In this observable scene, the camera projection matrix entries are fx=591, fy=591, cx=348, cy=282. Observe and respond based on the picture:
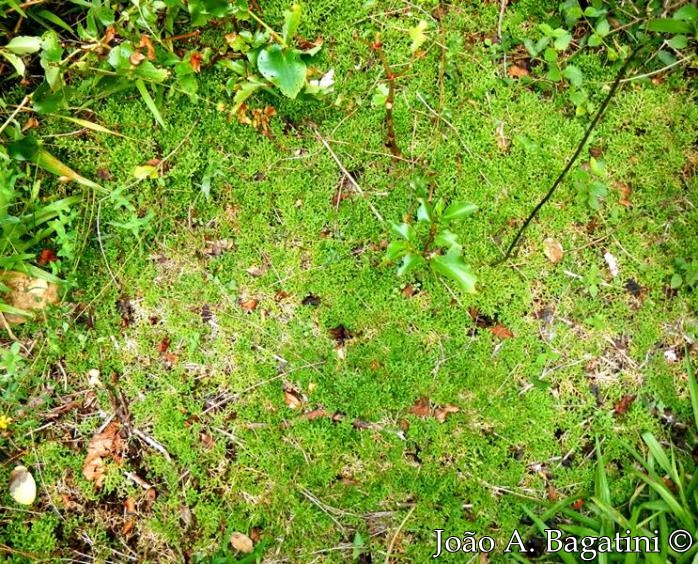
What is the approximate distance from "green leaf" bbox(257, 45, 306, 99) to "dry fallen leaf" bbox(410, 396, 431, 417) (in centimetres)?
160

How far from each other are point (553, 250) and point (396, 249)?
917 millimetres

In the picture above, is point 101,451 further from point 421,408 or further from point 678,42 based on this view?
point 678,42

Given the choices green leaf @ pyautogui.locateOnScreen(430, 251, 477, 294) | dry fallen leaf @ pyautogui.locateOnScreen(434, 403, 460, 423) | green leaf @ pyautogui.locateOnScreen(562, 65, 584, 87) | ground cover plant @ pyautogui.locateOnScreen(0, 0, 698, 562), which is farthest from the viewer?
green leaf @ pyautogui.locateOnScreen(562, 65, 584, 87)

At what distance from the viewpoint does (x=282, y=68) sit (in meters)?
2.75

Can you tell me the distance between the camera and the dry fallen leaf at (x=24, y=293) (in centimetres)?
290

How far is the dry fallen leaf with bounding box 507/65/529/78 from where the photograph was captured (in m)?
3.16

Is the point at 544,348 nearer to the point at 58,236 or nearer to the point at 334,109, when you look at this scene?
the point at 334,109

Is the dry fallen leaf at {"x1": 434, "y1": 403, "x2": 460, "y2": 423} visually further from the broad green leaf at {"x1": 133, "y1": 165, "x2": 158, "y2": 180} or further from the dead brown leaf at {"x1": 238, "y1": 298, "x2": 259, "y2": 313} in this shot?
the broad green leaf at {"x1": 133, "y1": 165, "x2": 158, "y2": 180}

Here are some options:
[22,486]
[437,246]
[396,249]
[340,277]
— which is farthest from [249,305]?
[22,486]

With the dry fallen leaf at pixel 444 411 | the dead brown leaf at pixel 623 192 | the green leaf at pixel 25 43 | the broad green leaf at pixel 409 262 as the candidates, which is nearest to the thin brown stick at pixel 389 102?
the broad green leaf at pixel 409 262

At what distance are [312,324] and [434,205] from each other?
0.87 metres

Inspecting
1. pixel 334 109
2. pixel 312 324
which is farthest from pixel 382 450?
pixel 334 109

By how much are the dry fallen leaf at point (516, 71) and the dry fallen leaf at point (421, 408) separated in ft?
5.80

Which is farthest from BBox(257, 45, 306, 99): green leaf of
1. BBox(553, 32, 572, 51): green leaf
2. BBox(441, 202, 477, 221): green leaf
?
BBox(553, 32, 572, 51): green leaf
